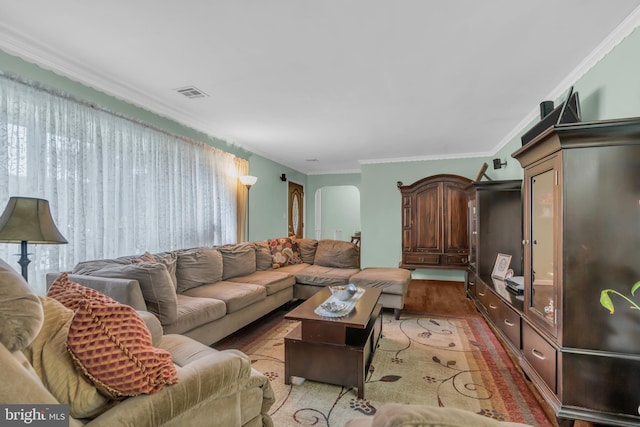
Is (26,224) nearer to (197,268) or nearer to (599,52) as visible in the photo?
(197,268)

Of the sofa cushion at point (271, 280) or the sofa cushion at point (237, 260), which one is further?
the sofa cushion at point (237, 260)

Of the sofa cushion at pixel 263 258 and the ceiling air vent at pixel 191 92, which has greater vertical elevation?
the ceiling air vent at pixel 191 92

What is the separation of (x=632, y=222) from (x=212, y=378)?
213cm

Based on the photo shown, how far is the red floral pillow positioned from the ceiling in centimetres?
191

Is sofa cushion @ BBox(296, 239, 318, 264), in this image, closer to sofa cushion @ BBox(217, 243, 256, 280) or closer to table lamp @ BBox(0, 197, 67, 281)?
sofa cushion @ BBox(217, 243, 256, 280)

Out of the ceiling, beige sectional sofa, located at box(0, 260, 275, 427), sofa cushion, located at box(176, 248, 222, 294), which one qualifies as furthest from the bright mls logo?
sofa cushion, located at box(176, 248, 222, 294)

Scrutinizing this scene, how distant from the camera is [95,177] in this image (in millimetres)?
2656

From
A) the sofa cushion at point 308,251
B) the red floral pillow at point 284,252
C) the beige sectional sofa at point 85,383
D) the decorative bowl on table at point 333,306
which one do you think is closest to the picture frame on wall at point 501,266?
the decorative bowl on table at point 333,306

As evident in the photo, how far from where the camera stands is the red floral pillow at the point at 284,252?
4461mm

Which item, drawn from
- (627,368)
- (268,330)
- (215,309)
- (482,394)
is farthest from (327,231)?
(627,368)

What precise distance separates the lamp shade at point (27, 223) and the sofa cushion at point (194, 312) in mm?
950

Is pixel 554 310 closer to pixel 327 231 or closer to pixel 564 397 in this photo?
pixel 564 397

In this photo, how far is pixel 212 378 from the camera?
1215 mm

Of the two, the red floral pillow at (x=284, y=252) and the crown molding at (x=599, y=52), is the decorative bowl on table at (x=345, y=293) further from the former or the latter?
the crown molding at (x=599, y=52)
